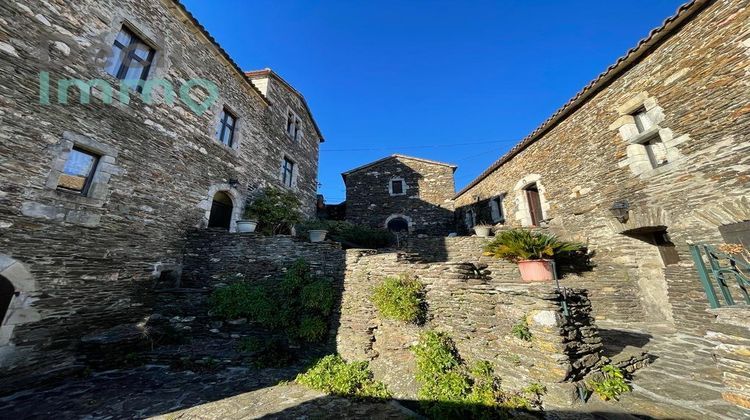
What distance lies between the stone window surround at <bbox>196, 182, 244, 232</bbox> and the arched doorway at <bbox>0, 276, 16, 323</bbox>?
3.42 meters

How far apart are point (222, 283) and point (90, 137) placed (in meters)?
4.19

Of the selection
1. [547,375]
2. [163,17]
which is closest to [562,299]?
[547,375]

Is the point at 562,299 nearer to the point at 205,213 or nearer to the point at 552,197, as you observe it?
the point at 552,197

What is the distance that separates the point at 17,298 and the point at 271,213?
18.5 ft

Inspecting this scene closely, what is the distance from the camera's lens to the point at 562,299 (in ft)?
11.7

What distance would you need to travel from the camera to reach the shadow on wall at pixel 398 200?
1605cm

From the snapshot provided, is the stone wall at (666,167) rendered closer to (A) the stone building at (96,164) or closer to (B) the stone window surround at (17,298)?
(A) the stone building at (96,164)

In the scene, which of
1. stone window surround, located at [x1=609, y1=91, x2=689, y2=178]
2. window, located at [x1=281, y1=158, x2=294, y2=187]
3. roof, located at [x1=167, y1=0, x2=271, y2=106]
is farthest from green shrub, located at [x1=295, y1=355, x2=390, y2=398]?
roof, located at [x1=167, y1=0, x2=271, y2=106]

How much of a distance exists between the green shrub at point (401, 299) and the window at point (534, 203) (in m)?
7.28

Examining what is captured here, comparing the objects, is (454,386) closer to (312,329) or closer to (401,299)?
(401,299)

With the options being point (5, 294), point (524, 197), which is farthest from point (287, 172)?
point (524, 197)

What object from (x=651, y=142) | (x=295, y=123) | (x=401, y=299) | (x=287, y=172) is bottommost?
(x=401, y=299)

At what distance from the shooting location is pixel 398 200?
653 inches

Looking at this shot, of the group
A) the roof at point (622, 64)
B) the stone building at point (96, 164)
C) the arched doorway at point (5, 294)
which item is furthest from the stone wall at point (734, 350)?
the arched doorway at point (5, 294)
